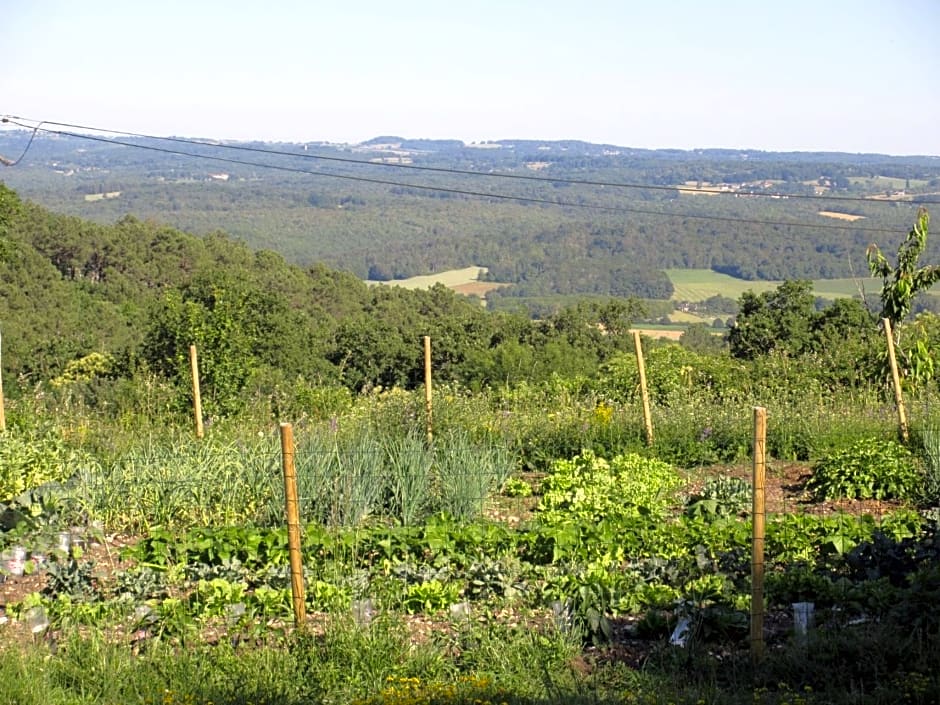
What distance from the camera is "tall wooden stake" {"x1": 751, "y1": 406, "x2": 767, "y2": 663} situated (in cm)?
479

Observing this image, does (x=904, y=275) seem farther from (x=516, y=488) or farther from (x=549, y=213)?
(x=549, y=213)

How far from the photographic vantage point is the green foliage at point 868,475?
26.8 ft

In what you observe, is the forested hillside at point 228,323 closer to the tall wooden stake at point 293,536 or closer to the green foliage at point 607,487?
the green foliage at point 607,487

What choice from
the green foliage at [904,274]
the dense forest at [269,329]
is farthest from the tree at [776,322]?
the green foliage at [904,274]

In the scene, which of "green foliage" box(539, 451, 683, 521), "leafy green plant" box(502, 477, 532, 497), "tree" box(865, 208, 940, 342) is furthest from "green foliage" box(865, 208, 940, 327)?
"leafy green plant" box(502, 477, 532, 497)

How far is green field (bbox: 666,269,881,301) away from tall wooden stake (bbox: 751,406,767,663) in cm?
6198

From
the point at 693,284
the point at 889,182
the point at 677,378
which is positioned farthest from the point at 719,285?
the point at 677,378

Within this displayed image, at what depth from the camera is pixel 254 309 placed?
1029 inches

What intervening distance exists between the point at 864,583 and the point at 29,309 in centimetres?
3634

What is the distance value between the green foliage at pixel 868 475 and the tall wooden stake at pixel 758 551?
3.48 metres

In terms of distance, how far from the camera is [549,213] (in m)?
146

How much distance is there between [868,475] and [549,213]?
139371 mm

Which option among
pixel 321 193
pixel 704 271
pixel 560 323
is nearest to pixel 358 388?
pixel 560 323

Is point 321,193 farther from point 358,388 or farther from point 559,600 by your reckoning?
point 559,600
